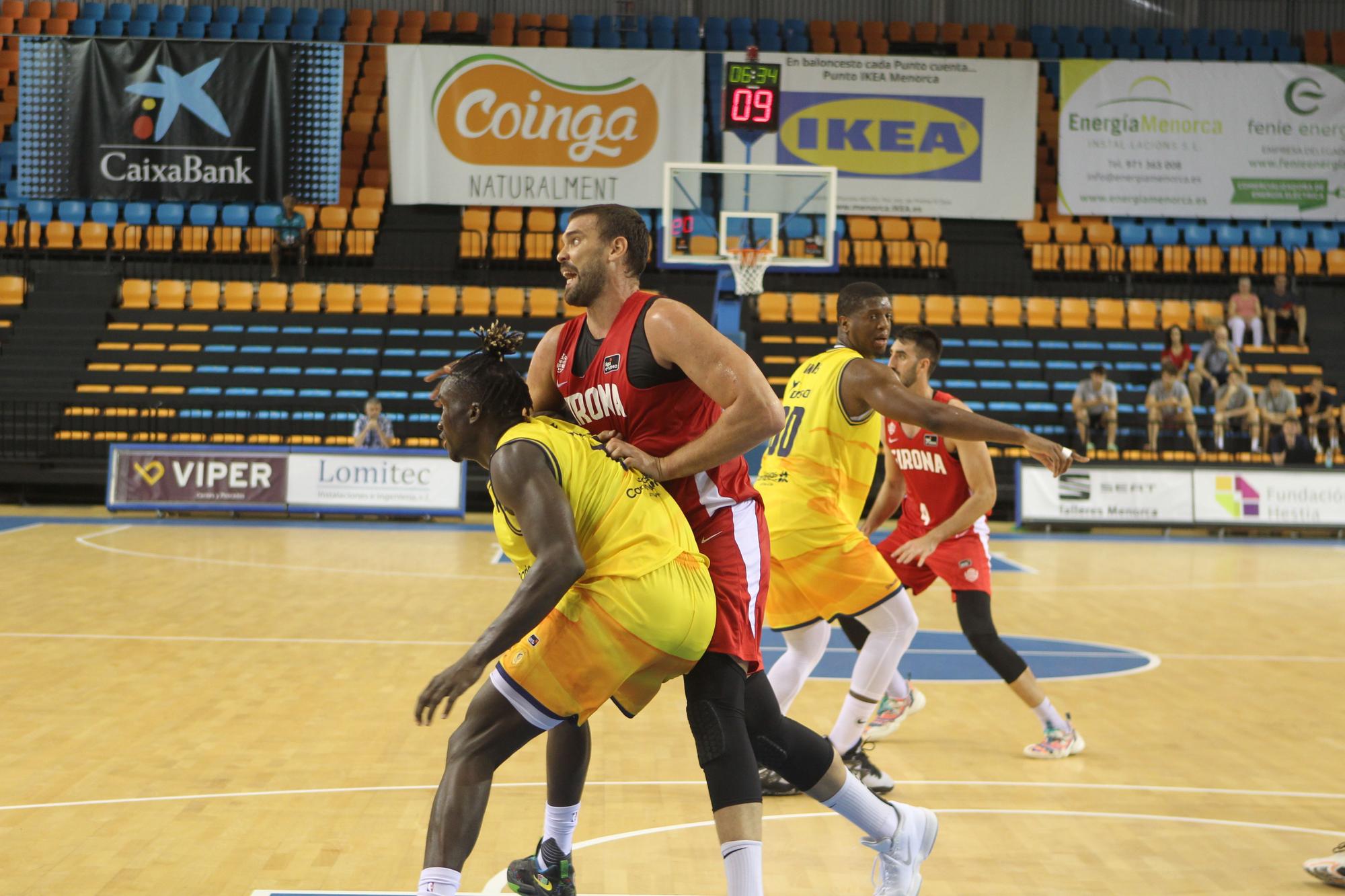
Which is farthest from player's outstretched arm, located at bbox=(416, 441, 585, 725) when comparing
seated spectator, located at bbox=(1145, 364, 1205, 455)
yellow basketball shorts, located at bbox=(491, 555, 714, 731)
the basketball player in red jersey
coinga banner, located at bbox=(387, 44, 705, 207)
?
coinga banner, located at bbox=(387, 44, 705, 207)

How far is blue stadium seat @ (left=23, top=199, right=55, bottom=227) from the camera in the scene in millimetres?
22312

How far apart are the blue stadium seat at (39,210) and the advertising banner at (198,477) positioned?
8.17 meters

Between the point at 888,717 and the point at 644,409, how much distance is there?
3044mm

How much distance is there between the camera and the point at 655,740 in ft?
19.5

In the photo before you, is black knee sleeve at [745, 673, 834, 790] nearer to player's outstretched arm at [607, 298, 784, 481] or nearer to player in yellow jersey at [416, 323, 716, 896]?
player in yellow jersey at [416, 323, 716, 896]

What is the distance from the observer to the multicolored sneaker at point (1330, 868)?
396cm

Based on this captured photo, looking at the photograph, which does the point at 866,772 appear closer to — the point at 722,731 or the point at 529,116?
the point at 722,731

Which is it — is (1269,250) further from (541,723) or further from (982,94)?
→ (541,723)

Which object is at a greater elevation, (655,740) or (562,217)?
(562,217)

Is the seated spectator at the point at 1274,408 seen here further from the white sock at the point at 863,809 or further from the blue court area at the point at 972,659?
the white sock at the point at 863,809

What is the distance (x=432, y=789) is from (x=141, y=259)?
19092mm

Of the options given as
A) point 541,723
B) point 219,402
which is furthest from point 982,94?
point 541,723

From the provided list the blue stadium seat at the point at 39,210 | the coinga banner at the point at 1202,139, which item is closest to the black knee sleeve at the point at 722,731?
the coinga banner at the point at 1202,139

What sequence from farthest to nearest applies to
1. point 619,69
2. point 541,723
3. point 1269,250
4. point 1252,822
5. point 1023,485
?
1. point 1269,250
2. point 619,69
3. point 1023,485
4. point 1252,822
5. point 541,723
